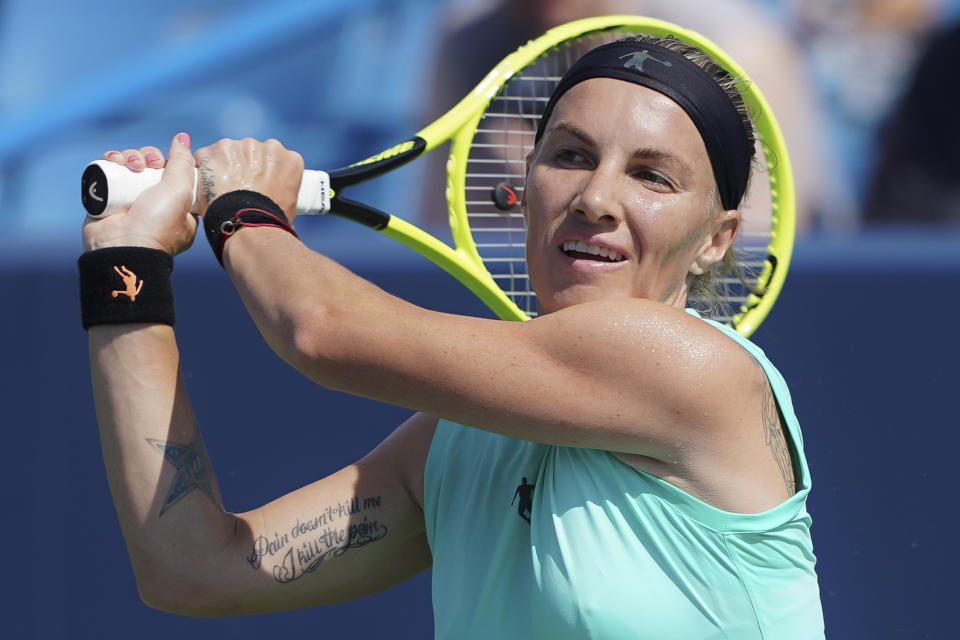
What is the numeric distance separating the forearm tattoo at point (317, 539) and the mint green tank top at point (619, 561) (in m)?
0.28

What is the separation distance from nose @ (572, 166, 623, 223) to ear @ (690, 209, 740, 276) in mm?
255

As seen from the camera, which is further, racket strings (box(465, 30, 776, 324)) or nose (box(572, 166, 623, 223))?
racket strings (box(465, 30, 776, 324))

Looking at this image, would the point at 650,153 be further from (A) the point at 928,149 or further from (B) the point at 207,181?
(A) the point at 928,149

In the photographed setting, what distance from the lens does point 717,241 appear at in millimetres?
2354

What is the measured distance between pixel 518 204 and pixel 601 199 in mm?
899

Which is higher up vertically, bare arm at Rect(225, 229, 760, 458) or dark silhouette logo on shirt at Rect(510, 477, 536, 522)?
bare arm at Rect(225, 229, 760, 458)

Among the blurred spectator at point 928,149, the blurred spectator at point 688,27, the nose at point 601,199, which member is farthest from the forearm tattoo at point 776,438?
the blurred spectator at point 928,149

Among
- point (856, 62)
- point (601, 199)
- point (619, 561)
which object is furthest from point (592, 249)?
point (856, 62)

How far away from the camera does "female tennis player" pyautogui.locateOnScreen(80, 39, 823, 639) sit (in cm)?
191

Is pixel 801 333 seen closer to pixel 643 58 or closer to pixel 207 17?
pixel 643 58

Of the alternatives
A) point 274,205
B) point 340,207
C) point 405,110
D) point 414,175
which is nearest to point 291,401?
point 340,207

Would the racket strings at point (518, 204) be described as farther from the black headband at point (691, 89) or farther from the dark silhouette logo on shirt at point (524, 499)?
the dark silhouette logo on shirt at point (524, 499)

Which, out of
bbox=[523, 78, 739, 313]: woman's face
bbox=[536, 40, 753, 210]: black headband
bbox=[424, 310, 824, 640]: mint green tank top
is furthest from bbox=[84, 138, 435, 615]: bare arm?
bbox=[536, 40, 753, 210]: black headband

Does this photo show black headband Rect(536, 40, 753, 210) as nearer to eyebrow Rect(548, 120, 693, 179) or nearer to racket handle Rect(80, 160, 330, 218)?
eyebrow Rect(548, 120, 693, 179)
